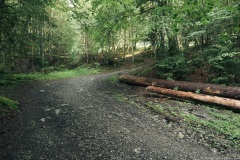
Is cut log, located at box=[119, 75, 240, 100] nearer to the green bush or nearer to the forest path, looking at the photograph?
the green bush

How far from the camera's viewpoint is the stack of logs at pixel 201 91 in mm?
8539

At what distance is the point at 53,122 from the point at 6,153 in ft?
6.53

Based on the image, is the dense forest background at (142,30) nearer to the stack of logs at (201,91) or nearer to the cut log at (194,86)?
the cut log at (194,86)

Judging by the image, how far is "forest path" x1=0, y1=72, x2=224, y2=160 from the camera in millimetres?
4648

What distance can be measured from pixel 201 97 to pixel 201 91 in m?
0.76

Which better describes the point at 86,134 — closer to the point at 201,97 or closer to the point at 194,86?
the point at 201,97

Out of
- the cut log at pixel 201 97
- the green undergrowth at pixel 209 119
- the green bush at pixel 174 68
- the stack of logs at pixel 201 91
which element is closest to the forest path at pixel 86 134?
the green undergrowth at pixel 209 119

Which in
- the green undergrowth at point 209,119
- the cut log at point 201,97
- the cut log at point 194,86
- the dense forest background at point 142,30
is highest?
the dense forest background at point 142,30

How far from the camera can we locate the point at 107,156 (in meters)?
4.62

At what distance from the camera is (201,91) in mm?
9703

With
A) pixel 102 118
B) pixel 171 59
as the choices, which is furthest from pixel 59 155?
pixel 171 59

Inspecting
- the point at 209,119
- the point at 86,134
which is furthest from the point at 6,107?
the point at 209,119

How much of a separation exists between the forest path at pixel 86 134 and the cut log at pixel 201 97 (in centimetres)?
260

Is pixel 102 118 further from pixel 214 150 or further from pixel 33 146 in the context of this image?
pixel 214 150
